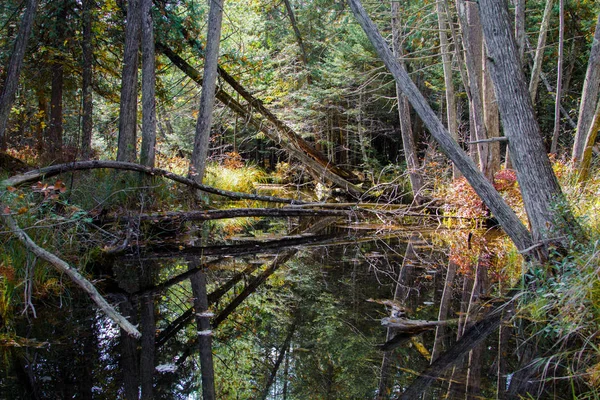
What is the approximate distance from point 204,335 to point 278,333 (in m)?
0.63

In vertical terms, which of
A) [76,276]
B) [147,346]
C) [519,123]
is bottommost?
[147,346]

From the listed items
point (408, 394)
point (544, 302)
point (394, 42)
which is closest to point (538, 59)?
point (394, 42)

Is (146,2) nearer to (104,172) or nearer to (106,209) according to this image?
(104,172)

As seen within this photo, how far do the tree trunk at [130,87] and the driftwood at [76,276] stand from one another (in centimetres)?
447

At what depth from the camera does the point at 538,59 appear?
11.1m

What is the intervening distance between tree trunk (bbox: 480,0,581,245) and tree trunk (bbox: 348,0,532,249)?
0.25 metres

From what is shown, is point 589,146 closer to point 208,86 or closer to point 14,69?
point 208,86

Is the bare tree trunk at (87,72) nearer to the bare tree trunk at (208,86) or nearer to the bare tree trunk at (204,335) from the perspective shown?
the bare tree trunk at (208,86)

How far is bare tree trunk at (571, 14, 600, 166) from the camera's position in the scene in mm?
8609

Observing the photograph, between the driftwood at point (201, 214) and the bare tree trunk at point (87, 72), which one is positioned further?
the bare tree trunk at point (87, 72)

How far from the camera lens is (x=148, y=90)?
9070 millimetres

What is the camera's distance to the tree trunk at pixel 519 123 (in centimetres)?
479

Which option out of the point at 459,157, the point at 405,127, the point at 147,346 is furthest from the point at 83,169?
the point at 405,127

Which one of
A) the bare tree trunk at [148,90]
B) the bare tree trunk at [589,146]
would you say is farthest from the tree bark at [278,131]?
the bare tree trunk at [589,146]
